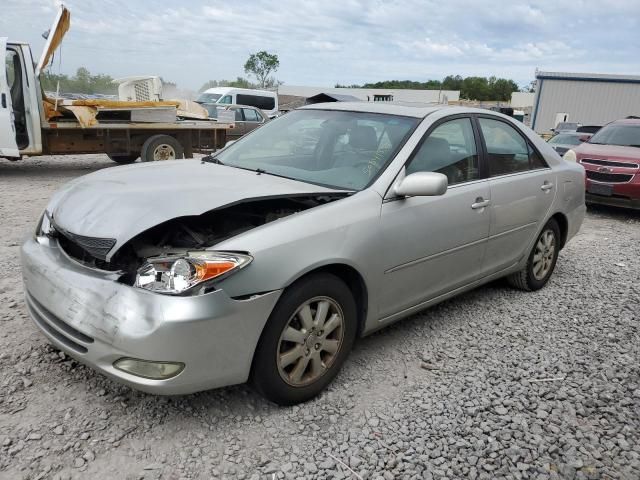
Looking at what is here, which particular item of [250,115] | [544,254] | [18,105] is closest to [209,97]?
[250,115]

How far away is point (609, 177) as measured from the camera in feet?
28.2

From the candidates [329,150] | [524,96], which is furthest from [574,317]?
[524,96]

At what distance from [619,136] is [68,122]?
10.3 meters

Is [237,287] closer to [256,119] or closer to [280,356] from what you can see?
[280,356]

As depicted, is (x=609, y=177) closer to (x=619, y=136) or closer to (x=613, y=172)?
(x=613, y=172)

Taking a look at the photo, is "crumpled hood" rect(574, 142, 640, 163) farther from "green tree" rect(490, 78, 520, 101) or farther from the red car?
"green tree" rect(490, 78, 520, 101)

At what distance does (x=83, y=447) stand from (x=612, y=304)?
429cm

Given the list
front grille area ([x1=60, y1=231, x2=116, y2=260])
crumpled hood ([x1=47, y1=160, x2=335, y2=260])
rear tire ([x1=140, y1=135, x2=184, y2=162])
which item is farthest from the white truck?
front grille area ([x1=60, y1=231, x2=116, y2=260])

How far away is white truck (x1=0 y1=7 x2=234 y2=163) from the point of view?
363 inches

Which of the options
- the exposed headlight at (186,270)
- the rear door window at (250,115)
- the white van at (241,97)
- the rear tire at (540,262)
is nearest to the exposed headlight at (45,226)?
the exposed headlight at (186,270)

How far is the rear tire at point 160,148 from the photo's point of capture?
1052 cm

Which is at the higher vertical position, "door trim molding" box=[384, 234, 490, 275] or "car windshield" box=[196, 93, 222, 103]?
"car windshield" box=[196, 93, 222, 103]

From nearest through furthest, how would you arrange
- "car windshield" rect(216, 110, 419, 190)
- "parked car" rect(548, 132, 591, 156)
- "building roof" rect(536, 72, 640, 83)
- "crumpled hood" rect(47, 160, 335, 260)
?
1. "crumpled hood" rect(47, 160, 335, 260)
2. "car windshield" rect(216, 110, 419, 190)
3. "parked car" rect(548, 132, 591, 156)
4. "building roof" rect(536, 72, 640, 83)

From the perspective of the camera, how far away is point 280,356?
2.66m
